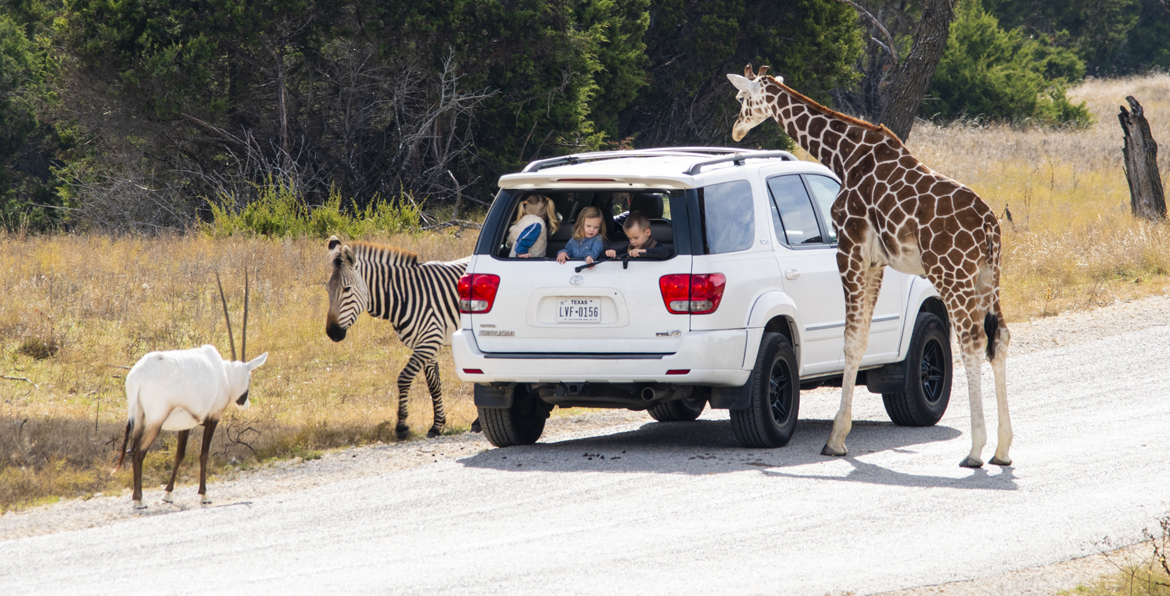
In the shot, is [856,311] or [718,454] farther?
[856,311]

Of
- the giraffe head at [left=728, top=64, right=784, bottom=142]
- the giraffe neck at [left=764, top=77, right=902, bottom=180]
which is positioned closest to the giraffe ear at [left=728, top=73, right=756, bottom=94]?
the giraffe head at [left=728, top=64, right=784, bottom=142]

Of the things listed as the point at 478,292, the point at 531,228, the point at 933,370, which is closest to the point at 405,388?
the point at 478,292

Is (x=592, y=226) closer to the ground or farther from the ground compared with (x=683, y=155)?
closer to the ground

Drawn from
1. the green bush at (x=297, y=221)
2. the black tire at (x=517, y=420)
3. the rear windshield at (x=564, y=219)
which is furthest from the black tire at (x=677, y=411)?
the green bush at (x=297, y=221)

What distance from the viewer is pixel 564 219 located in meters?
10.0

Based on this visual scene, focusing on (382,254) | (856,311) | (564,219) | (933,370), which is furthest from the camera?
(382,254)

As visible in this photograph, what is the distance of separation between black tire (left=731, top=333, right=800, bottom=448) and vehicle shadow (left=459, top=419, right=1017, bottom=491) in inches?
5.1

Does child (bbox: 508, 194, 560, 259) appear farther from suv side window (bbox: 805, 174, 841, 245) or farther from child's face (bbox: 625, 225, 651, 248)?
suv side window (bbox: 805, 174, 841, 245)

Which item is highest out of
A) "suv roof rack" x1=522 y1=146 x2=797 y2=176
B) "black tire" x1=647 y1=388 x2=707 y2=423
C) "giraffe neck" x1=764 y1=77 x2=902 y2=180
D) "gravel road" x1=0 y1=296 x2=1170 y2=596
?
"giraffe neck" x1=764 y1=77 x2=902 y2=180

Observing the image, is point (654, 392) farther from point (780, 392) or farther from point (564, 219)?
point (564, 219)

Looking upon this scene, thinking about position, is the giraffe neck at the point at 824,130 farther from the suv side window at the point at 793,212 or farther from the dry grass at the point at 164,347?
the dry grass at the point at 164,347

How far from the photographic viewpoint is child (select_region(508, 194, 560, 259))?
30.1 ft

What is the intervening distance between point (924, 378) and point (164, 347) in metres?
8.45

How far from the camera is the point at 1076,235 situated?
73.3 feet
